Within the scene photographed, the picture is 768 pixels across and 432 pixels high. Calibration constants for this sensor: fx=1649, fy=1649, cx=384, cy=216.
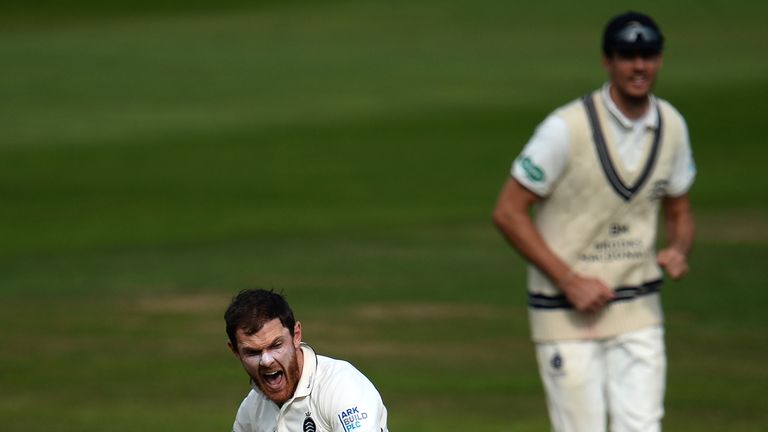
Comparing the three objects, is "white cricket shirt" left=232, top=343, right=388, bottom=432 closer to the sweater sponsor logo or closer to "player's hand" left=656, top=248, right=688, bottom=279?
the sweater sponsor logo

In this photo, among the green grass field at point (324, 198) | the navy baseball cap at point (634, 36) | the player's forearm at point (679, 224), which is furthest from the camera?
the green grass field at point (324, 198)

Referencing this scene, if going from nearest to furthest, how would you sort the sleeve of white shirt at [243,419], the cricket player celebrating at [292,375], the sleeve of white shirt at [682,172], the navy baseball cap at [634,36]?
the cricket player celebrating at [292,375] < the sleeve of white shirt at [243,419] < the navy baseball cap at [634,36] < the sleeve of white shirt at [682,172]

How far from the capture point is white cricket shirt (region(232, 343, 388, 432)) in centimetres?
543

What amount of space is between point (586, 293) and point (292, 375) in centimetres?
247

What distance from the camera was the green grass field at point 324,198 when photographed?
1310 centimetres

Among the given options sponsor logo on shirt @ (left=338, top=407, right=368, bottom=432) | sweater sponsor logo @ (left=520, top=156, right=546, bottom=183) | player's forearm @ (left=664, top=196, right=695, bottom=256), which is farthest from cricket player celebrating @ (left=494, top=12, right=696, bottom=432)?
sponsor logo on shirt @ (left=338, top=407, right=368, bottom=432)

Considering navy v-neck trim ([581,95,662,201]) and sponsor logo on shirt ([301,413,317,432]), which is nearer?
sponsor logo on shirt ([301,413,317,432])

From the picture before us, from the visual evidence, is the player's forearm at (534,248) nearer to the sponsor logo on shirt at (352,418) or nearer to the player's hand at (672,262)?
the player's hand at (672,262)

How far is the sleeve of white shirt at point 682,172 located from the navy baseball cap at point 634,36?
536mm

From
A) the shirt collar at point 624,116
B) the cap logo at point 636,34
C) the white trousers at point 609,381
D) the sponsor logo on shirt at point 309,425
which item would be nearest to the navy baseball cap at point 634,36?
the cap logo at point 636,34

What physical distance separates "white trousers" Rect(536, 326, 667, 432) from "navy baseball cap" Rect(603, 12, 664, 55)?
1330 millimetres

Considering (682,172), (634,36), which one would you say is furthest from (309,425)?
(682,172)

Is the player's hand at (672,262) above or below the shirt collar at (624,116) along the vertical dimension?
below

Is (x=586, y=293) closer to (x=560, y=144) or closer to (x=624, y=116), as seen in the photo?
(x=560, y=144)
